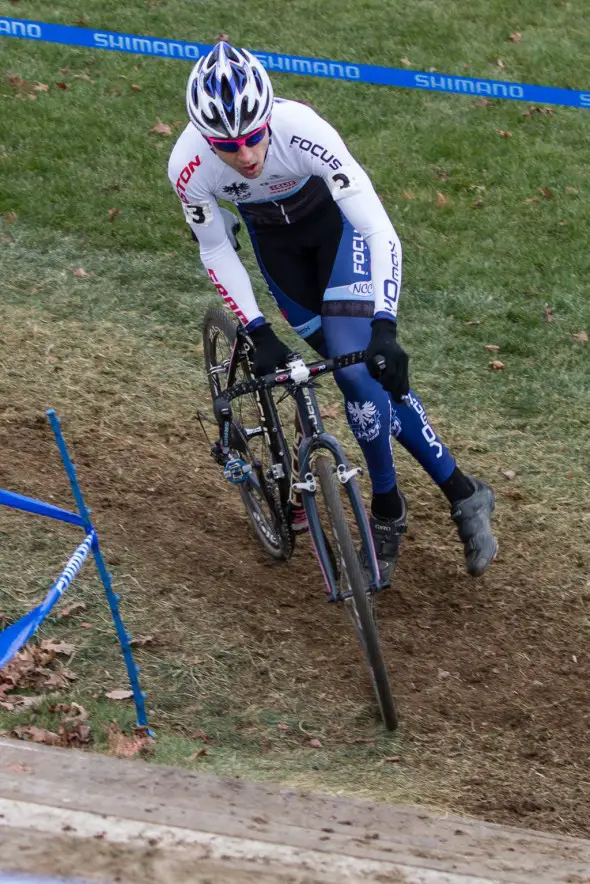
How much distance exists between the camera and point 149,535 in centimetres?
612

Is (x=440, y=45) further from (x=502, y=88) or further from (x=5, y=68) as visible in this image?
(x=5, y=68)

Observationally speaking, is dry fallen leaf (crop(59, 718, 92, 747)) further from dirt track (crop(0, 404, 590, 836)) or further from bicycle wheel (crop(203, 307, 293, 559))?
bicycle wheel (crop(203, 307, 293, 559))

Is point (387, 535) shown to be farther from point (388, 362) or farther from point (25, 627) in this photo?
point (25, 627)

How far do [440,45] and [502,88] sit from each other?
1.90 metres

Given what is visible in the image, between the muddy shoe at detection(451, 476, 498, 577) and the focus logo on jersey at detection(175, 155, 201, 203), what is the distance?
6.85 feet

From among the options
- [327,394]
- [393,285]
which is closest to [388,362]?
[393,285]

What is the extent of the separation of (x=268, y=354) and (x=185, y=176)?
3.03ft

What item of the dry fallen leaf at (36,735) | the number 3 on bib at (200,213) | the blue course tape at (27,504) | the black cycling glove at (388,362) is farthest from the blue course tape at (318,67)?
the dry fallen leaf at (36,735)

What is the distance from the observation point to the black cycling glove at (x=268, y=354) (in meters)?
4.90

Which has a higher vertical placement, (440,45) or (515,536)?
(440,45)

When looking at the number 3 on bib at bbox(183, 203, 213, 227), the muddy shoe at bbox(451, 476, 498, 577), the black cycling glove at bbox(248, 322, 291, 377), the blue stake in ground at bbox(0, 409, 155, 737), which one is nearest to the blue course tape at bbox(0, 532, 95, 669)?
the blue stake in ground at bbox(0, 409, 155, 737)

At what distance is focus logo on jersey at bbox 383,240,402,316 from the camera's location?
486 cm

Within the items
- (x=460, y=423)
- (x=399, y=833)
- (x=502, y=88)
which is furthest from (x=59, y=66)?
(x=399, y=833)

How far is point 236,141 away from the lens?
4711mm
